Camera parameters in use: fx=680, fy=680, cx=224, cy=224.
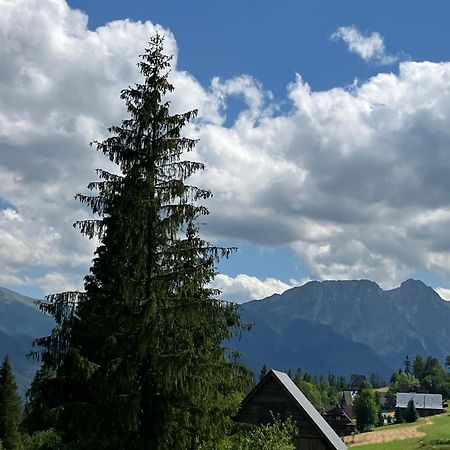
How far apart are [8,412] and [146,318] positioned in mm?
70457

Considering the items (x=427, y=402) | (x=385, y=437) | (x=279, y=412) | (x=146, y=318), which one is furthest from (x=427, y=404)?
(x=146, y=318)

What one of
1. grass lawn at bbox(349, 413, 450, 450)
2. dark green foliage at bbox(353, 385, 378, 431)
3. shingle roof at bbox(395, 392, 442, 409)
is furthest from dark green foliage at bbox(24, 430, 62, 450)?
shingle roof at bbox(395, 392, 442, 409)

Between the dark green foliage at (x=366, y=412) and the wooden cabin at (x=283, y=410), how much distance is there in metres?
112

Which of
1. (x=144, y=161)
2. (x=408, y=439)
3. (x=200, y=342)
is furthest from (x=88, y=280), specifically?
(x=408, y=439)

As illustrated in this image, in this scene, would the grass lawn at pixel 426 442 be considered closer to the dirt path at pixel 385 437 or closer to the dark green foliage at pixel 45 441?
the dirt path at pixel 385 437

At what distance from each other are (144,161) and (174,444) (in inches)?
351

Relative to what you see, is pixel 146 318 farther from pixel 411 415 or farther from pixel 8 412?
pixel 411 415

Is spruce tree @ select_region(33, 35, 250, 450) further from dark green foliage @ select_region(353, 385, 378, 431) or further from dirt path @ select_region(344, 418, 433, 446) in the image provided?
dark green foliage @ select_region(353, 385, 378, 431)

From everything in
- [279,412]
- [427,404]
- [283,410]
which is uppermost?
[283,410]

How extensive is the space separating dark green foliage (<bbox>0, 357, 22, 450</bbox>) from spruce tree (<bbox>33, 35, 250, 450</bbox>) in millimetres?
65557

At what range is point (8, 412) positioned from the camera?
83000 mm

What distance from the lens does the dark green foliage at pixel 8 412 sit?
82125mm

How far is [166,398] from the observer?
20.9 metres

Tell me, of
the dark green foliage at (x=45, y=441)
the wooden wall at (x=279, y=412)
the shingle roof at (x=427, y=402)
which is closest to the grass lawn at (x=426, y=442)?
the wooden wall at (x=279, y=412)
